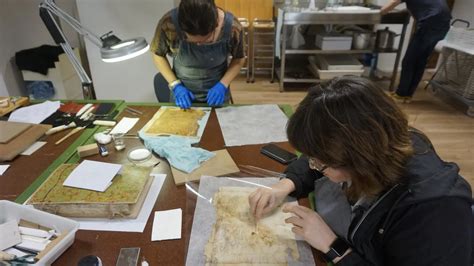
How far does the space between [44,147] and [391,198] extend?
A: 1.22 metres

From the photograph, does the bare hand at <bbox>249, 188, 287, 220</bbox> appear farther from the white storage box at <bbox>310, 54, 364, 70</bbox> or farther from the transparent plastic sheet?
the white storage box at <bbox>310, 54, 364, 70</bbox>

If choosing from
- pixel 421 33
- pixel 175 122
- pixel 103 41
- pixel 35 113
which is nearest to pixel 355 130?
pixel 175 122

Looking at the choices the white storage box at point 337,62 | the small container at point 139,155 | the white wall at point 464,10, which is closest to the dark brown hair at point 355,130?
the small container at point 139,155

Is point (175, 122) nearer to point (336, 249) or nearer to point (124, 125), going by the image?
point (124, 125)

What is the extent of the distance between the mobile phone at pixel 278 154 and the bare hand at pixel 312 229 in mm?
293

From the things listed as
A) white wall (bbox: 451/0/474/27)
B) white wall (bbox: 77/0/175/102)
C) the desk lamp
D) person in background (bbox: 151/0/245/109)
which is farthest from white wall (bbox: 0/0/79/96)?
white wall (bbox: 451/0/474/27)

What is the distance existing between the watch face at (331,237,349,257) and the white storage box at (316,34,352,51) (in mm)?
3073

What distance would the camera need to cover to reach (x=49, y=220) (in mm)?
786

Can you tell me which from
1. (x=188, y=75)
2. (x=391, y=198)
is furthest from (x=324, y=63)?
(x=391, y=198)

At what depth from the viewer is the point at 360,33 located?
3508 mm

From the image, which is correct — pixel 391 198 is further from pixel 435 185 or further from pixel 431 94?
pixel 431 94

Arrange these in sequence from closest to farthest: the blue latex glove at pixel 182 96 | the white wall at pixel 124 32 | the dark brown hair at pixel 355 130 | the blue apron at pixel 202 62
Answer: the dark brown hair at pixel 355 130 < the blue latex glove at pixel 182 96 < the blue apron at pixel 202 62 < the white wall at pixel 124 32

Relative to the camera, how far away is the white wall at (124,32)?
99.4 inches

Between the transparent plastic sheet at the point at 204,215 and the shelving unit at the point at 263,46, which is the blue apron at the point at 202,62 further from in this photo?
the shelving unit at the point at 263,46
